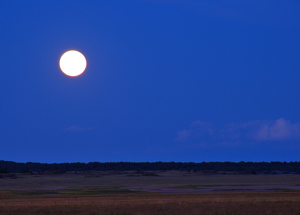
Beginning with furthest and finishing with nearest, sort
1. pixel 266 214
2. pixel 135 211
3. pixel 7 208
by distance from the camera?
pixel 7 208 < pixel 135 211 < pixel 266 214

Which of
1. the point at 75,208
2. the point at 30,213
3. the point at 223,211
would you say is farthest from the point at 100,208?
the point at 223,211

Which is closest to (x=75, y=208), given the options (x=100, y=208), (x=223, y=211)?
(x=100, y=208)

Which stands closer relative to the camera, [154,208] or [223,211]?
[223,211]

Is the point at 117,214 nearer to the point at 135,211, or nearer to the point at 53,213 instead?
the point at 135,211

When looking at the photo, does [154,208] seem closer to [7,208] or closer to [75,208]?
[75,208]

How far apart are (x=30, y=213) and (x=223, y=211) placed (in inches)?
552

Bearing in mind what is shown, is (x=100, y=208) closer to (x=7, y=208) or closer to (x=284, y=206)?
(x=7, y=208)

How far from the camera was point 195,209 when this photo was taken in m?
38.1

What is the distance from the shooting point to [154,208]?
39562 mm

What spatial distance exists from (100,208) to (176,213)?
6.51 meters

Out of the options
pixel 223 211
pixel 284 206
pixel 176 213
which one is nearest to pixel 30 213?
pixel 176 213

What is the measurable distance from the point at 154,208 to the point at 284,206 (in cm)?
1015

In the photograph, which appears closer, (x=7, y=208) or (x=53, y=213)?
(x=53, y=213)

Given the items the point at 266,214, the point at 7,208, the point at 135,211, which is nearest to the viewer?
the point at 266,214
